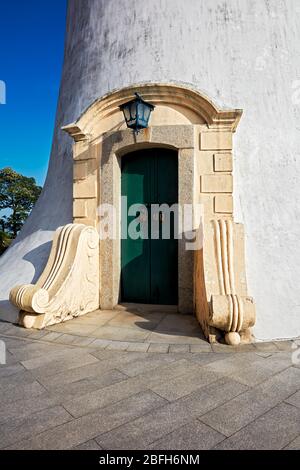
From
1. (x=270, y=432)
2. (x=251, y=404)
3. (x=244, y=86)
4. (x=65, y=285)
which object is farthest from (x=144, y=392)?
(x=244, y=86)

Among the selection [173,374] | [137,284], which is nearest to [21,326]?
[137,284]

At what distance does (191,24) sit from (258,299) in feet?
16.9

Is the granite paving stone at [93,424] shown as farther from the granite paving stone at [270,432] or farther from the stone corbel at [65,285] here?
the stone corbel at [65,285]

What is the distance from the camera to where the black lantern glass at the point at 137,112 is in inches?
179

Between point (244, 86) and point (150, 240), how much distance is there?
10.7ft

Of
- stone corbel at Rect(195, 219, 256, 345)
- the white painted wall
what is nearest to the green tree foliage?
the white painted wall

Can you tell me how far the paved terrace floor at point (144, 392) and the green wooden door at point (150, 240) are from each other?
4.84 ft

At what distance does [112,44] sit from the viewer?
5.95 metres

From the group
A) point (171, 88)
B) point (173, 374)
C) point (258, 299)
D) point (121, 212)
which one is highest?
point (171, 88)

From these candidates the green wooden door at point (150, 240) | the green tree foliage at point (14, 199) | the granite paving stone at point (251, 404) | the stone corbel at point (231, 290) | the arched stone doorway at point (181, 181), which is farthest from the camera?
the green tree foliage at point (14, 199)

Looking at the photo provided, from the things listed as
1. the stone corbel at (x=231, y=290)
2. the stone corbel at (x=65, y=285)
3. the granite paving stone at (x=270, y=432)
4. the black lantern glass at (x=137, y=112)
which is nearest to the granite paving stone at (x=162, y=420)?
the granite paving stone at (x=270, y=432)

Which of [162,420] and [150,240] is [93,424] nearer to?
[162,420]

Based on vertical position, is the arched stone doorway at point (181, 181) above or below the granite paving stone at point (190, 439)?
above
